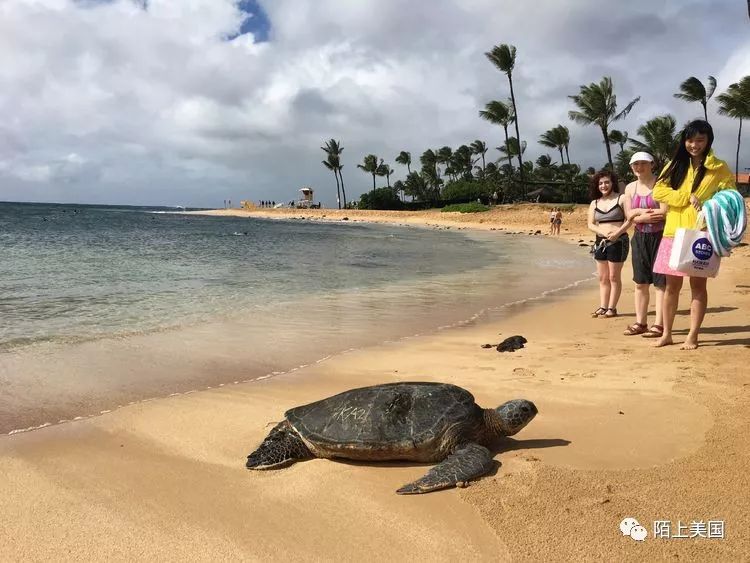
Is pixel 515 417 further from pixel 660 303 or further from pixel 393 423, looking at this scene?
pixel 660 303

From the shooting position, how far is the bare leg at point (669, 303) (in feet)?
16.3

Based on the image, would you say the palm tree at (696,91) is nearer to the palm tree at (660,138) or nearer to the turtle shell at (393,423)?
the palm tree at (660,138)

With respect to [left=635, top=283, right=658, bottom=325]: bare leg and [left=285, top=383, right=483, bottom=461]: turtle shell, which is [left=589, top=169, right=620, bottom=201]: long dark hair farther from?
[left=285, top=383, right=483, bottom=461]: turtle shell

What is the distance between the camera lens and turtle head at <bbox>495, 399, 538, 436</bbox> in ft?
10.4

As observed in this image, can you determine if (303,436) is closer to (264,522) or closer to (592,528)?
(264,522)

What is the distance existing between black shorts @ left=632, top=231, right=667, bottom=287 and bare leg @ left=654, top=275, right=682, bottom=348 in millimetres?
746

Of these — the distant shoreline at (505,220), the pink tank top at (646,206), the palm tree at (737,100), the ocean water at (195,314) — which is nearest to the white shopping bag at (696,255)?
the pink tank top at (646,206)

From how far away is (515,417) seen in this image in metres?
3.16

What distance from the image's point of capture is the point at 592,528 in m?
2.26

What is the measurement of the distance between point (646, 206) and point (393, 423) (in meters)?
4.52

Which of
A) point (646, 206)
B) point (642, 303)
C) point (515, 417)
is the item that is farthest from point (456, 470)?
point (646, 206)

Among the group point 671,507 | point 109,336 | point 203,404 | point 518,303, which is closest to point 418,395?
point 671,507

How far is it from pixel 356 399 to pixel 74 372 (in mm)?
3680

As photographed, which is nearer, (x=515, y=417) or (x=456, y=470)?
(x=456, y=470)
